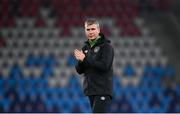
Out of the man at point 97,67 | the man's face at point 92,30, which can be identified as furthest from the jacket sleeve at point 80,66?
the man's face at point 92,30

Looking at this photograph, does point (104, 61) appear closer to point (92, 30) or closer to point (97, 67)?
point (97, 67)

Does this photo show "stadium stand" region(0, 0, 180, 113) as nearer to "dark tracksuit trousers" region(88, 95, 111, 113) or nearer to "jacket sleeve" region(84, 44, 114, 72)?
"dark tracksuit trousers" region(88, 95, 111, 113)

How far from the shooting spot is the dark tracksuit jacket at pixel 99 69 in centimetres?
385

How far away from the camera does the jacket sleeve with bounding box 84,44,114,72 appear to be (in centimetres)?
382

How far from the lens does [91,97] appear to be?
3.96 metres

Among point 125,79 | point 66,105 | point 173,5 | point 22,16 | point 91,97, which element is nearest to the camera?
point 91,97

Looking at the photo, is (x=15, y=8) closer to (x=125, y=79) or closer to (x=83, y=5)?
(x=83, y=5)

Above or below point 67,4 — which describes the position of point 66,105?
below

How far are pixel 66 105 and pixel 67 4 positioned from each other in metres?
2.57

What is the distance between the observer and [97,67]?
3824 millimetres

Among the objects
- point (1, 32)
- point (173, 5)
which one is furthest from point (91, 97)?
point (173, 5)

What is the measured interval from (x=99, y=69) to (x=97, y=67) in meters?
0.03

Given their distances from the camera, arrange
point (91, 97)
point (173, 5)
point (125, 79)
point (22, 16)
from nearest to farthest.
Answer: point (91, 97) < point (125, 79) < point (22, 16) < point (173, 5)

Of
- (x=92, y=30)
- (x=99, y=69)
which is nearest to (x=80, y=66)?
(x=99, y=69)
